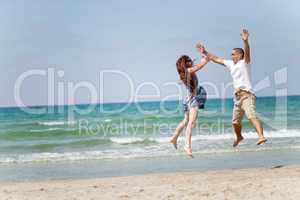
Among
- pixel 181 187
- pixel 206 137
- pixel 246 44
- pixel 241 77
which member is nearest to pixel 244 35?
pixel 246 44

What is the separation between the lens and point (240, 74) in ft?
33.0

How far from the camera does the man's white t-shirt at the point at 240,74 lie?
10000 millimetres

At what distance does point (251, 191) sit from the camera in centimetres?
862

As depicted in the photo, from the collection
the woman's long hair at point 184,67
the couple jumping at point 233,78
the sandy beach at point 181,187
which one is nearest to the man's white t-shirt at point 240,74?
the couple jumping at point 233,78

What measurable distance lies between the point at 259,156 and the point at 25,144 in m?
13.1

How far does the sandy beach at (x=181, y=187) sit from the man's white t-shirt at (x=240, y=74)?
157 cm

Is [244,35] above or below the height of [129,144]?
above

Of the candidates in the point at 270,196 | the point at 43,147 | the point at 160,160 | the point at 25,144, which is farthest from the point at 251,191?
the point at 25,144

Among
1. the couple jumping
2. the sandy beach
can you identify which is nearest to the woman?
the couple jumping

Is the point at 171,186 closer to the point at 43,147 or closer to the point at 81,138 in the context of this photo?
the point at 43,147

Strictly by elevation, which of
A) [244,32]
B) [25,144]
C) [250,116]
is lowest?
[25,144]

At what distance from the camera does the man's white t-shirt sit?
32.8 ft

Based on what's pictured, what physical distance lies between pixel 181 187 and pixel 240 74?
2175 millimetres

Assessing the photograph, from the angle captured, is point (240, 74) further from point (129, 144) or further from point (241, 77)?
point (129, 144)
